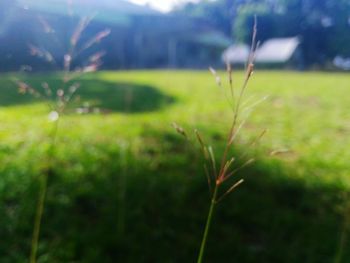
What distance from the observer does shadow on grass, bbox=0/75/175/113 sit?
853 cm

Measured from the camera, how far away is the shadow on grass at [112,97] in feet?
28.0

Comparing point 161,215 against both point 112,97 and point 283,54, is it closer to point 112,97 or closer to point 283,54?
point 112,97

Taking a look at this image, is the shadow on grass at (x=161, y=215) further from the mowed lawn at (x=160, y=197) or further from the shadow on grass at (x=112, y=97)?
the shadow on grass at (x=112, y=97)

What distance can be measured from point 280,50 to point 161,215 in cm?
4162

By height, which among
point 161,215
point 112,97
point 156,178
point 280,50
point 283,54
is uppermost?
point 280,50

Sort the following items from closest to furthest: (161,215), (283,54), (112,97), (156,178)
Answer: (161,215)
(156,178)
(112,97)
(283,54)

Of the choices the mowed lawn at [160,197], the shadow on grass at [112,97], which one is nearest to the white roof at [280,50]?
the shadow on grass at [112,97]

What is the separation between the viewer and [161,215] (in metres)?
3.65

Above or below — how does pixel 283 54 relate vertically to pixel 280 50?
below

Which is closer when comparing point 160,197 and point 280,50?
point 160,197

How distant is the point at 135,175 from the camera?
428 centimetres

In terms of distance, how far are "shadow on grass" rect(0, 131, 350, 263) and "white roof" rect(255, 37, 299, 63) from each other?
129ft

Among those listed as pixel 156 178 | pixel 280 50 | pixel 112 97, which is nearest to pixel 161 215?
pixel 156 178

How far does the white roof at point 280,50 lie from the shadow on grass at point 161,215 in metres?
39.4
